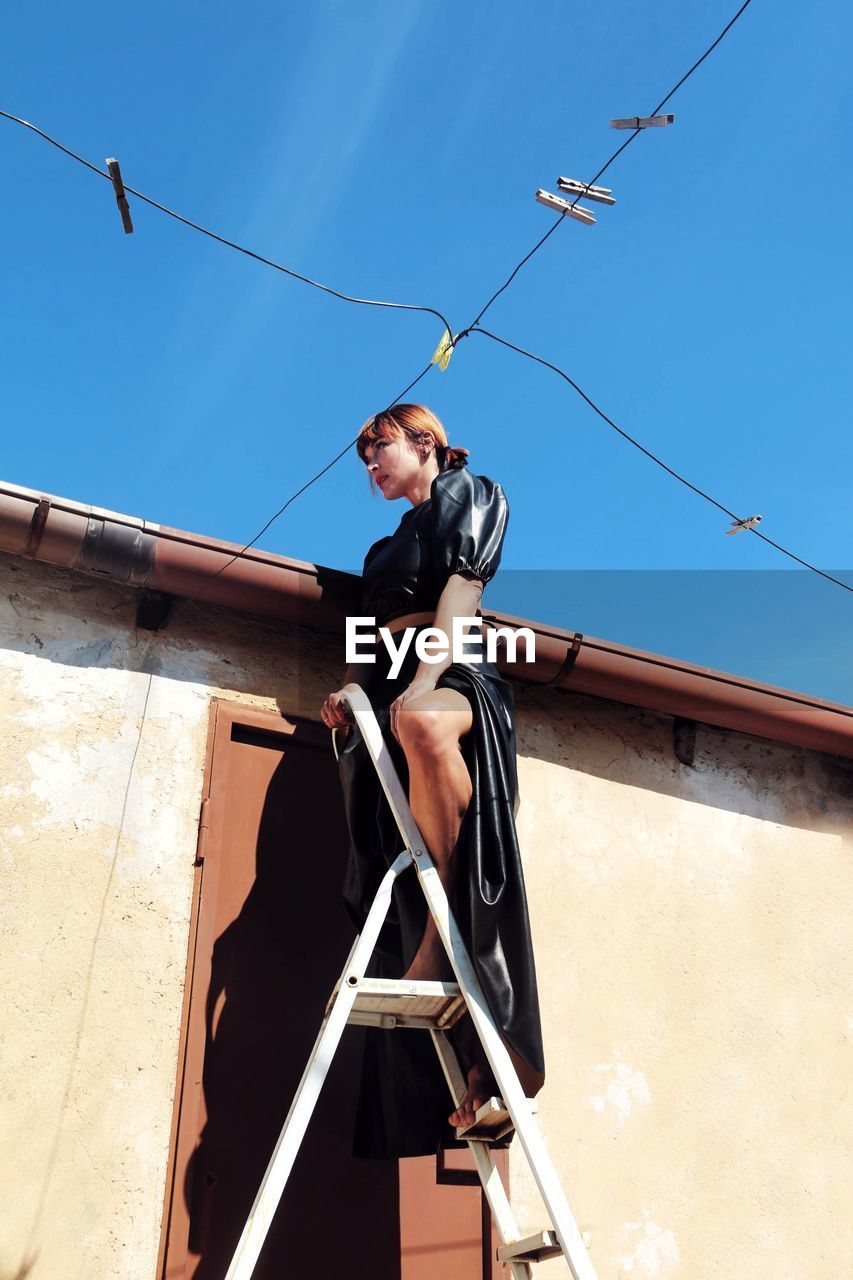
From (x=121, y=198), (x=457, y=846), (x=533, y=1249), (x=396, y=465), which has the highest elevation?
(x=121, y=198)

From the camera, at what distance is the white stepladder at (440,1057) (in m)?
2.47

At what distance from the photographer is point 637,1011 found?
4051 millimetres

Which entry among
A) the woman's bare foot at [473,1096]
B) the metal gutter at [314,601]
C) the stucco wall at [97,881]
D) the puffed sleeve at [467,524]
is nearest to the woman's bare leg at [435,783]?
the woman's bare foot at [473,1096]

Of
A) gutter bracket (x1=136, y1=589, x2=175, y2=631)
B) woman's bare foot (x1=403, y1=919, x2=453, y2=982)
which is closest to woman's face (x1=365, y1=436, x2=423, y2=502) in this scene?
gutter bracket (x1=136, y1=589, x2=175, y2=631)

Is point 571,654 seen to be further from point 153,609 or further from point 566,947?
point 153,609

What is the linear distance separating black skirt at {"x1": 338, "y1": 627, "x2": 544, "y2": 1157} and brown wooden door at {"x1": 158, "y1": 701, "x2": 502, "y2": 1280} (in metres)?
0.20

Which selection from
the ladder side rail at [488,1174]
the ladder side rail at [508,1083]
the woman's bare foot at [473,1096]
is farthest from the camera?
the woman's bare foot at [473,1096]

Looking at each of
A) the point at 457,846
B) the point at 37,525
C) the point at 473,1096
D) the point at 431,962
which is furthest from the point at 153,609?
the point at 473,1096

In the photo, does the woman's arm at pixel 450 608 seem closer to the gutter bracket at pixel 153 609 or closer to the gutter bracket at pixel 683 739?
the gutter bracket at pixel 153 609

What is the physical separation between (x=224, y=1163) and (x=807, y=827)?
2602mm

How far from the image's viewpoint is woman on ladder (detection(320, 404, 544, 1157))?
9.52ft

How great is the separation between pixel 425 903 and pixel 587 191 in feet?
7.87

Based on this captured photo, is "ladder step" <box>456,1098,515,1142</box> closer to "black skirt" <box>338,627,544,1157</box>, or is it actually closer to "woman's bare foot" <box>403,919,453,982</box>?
"black skirt" <box>338,627,544,1157</box>

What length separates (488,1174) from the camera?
283cm
